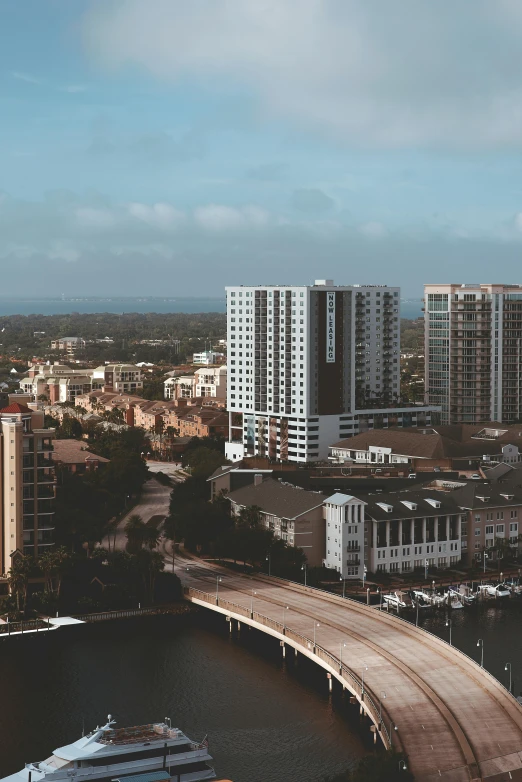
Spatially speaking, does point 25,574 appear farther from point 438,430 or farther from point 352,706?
point 438,430

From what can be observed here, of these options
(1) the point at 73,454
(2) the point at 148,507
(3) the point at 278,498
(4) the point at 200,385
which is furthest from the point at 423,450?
(4) the point at 200,385

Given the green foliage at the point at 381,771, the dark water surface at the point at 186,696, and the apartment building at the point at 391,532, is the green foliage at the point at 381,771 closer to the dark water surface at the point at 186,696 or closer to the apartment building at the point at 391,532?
the dark water surface at the point at 186,696

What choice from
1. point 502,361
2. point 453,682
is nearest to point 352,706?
point 453,682

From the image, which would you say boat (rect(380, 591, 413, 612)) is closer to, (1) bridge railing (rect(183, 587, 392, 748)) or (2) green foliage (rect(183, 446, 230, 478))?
(1) bridge railing (rect(183, 587, 392, 748))

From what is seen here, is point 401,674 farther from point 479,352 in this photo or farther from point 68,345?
point 68,345

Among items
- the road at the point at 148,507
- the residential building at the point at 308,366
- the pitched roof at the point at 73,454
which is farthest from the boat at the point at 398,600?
the pitched roof at the point at 73,454

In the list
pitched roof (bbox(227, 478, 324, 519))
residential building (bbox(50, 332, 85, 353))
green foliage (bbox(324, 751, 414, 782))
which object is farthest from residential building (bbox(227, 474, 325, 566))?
residential building (bbox(50, 332, 85, 353))
